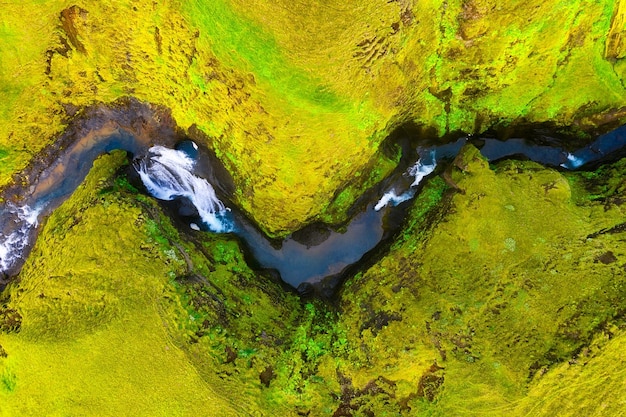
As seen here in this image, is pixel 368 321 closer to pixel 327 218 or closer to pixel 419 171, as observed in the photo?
pixel 327 218

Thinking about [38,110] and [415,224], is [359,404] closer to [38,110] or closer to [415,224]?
[415,224]

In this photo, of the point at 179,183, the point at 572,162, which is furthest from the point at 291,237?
the point at 572,162

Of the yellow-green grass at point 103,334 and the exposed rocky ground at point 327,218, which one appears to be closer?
the exposed rocky ground at point 327,218

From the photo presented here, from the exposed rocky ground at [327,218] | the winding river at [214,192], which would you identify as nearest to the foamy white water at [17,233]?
the winding river at [214,192]

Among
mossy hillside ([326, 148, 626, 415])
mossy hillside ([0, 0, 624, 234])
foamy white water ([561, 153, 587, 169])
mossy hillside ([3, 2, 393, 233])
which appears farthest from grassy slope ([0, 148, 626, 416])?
mossy hillside ([3, 2, 393, 233])

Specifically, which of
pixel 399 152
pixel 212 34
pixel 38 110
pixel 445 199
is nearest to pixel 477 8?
pixel 399 152

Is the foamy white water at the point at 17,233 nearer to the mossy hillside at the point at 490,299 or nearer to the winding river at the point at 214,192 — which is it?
the winding river at the point at 214,192

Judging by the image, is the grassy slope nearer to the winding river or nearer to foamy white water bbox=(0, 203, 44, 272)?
the winding river
